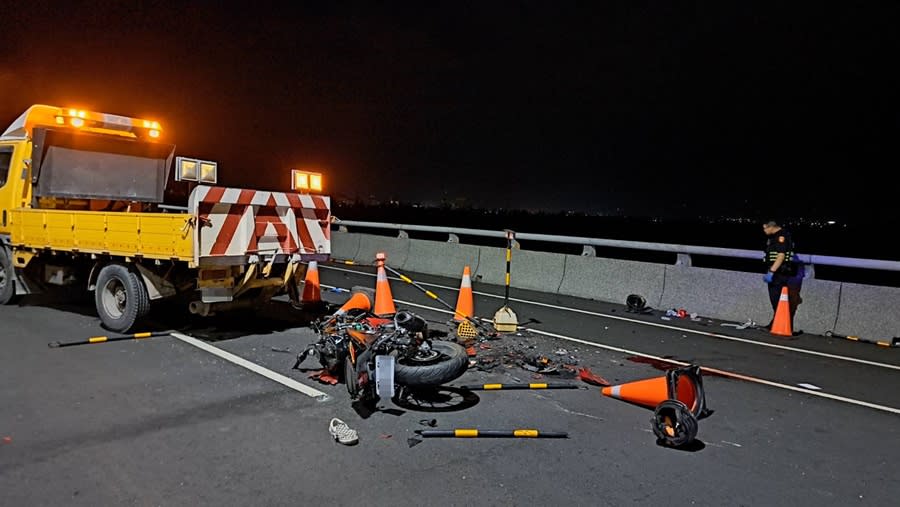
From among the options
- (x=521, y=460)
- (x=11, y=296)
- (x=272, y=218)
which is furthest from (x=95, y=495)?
(x=11, y=296)

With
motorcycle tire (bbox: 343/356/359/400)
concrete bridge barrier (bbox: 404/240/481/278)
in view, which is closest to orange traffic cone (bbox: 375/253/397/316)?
motorcycle tire (bbox: 343/356/359/400)

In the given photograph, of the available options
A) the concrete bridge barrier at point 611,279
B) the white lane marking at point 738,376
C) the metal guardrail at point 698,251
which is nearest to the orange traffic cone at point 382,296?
the metal guardrail at point 698,251

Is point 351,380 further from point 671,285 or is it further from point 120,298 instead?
point 671,285

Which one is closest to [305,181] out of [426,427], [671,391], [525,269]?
[426,427]

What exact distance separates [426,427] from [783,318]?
266 inches

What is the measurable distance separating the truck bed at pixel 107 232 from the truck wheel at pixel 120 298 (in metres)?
0.32

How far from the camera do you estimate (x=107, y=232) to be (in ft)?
26.0

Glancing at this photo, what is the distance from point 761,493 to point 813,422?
71.7 inches

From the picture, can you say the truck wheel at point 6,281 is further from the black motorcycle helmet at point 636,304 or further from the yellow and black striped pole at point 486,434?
the black motorcycle helmet at point 636,304

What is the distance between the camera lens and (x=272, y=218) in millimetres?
8055

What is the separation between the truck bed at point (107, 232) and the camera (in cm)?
712

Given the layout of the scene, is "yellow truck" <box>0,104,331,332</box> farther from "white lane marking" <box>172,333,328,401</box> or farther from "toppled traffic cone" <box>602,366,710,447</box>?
"toppled traffic cone" <box>602,366,710,447</box>

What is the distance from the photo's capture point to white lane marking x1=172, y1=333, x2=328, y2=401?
5754mm

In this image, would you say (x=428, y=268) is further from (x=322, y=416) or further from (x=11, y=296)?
(x=322, y=416)
